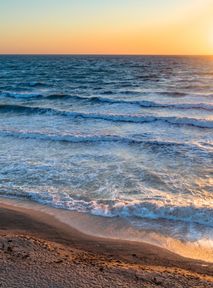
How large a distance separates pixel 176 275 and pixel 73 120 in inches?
550

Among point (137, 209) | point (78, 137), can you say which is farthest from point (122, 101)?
point (137, 209)


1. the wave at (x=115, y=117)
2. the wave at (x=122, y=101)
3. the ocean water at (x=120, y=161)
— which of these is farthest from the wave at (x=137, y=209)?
the wave at (x=122, y=101)

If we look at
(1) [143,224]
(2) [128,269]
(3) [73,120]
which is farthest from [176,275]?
(3) [73,120]

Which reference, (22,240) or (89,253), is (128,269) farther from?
(22,240)

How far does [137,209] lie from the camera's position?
23.7ft

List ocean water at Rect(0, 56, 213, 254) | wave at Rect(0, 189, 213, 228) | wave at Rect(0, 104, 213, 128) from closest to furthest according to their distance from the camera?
wave at Rect(0, 189, 213, 228)
ocean water at Rect(0, 56, 213, 254)
wave at Rect(0, 104, 213, 128)

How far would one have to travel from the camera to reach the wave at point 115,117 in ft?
54.5

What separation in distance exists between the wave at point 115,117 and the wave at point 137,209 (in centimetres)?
966

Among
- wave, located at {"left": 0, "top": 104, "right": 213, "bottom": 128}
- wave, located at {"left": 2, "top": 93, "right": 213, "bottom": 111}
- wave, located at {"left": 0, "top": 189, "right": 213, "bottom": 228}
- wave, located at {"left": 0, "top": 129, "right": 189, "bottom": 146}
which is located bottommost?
wave, located at {"left": 0, "top": 189, "right": 213, "bottom": 228}

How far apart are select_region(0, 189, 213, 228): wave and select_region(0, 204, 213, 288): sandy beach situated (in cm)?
95

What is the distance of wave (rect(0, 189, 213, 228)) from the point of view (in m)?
6.86

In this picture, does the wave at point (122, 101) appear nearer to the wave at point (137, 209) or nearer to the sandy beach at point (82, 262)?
the wave at point (137, 209)

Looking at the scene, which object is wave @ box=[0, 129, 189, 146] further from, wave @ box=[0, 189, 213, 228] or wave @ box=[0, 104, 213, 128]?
wave @ box=[0, 189, 213, 228]

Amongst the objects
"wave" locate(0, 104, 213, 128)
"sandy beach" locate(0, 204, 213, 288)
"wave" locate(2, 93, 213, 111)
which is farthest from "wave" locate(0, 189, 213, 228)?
"wave" locate(2, 93, 213, 111)
